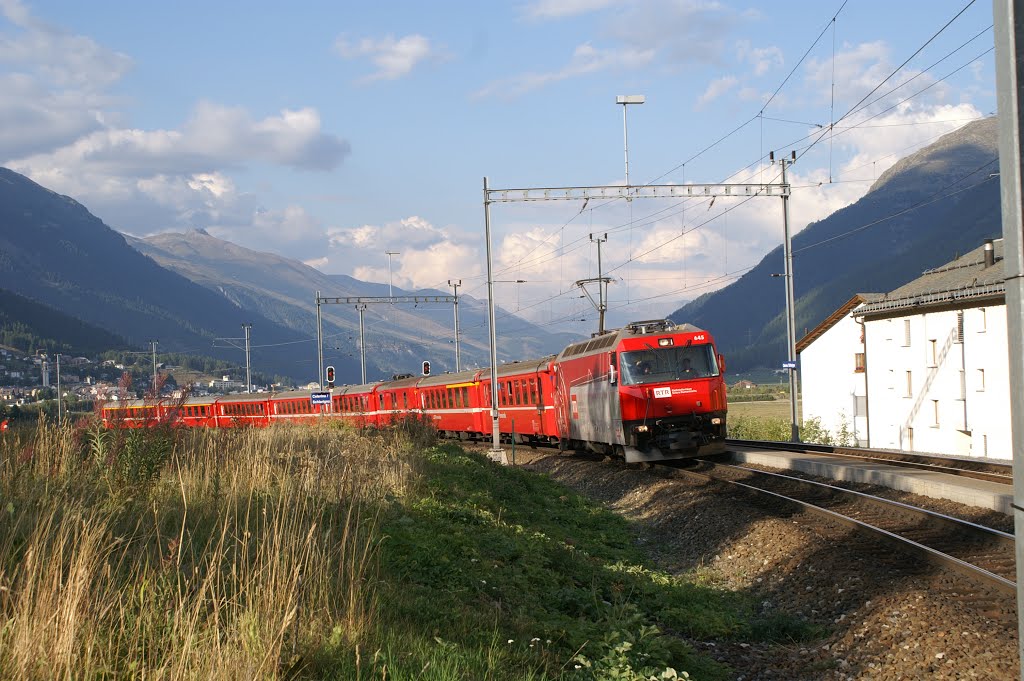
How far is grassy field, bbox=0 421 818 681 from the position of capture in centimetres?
530

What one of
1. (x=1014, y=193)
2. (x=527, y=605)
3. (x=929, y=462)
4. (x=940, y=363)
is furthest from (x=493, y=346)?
(x=1014, y=193)

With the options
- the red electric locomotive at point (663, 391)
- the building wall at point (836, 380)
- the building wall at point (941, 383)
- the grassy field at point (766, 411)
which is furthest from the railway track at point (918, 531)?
the grassy field at point (766, 411)

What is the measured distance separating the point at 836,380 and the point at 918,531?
4888 cm

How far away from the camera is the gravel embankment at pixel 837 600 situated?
795cm

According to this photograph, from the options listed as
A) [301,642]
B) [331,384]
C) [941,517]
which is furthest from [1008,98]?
[331,384]

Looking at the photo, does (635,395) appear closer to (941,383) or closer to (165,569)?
(165,569)

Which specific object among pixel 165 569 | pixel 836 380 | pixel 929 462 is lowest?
pixel 929 462

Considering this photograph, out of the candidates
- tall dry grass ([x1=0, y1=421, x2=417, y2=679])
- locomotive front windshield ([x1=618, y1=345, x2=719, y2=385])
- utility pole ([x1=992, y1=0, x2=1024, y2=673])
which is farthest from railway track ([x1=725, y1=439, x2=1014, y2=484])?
utility pole ([x1=992, y1=0, x2=1024, y2=673])

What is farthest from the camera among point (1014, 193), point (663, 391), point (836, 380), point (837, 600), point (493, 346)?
point (836, 380)

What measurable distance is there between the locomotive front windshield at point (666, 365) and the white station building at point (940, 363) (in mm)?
10930

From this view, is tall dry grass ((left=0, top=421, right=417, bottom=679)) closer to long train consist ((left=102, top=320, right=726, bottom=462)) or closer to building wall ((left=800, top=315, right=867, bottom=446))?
long train consist ((left=102, top=320, right=726, bottom=462))

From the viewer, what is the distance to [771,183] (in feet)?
106

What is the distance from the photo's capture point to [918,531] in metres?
13.3

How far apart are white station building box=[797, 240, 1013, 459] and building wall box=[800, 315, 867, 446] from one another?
0.25 meters
